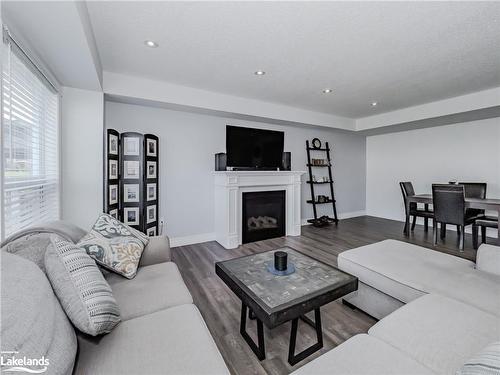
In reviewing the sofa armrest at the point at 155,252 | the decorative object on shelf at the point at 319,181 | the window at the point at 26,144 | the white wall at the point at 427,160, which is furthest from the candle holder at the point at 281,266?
the white wall at the point at 427,160

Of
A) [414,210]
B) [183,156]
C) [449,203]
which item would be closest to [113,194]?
[183,156]

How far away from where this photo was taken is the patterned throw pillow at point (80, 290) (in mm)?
948

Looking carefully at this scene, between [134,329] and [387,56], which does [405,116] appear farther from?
[134,329]

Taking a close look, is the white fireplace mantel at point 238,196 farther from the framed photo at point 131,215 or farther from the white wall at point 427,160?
the white wall at point 427,160

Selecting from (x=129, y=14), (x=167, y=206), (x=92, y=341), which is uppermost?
(x=129, y=14)

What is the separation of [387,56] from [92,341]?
334cm

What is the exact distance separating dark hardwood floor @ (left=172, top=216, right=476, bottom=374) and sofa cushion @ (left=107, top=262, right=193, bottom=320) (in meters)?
0.50

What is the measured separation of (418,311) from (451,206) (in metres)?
3.09

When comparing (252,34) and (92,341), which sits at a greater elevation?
(252,34)

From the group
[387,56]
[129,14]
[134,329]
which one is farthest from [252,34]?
[134,329]

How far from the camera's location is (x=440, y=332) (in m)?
1.05

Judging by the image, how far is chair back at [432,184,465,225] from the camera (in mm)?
3281

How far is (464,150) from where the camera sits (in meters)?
4.41

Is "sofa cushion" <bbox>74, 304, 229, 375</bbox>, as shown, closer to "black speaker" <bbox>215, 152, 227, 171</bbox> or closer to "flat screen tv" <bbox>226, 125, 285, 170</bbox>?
"black speaker" <bbox>215, 152, 227, 171</bbox>
